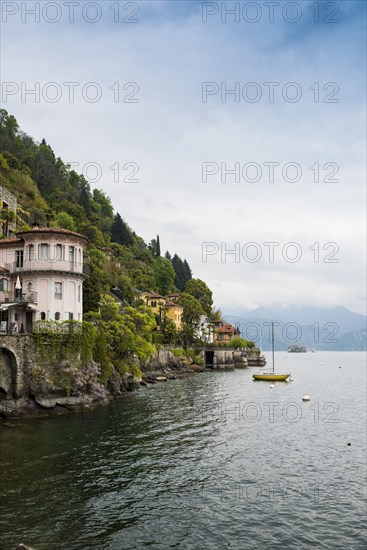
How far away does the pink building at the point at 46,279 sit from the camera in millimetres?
50156

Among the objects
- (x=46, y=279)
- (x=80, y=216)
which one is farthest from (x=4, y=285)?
(x=80, y=216)

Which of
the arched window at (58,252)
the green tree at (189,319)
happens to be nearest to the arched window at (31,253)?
the arched window at (58,252)

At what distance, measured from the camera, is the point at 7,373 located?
4262 cm

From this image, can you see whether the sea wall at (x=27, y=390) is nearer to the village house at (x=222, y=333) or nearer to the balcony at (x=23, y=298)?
the balcony at (x=23, y=298)

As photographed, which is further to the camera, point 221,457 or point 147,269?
point 147,269

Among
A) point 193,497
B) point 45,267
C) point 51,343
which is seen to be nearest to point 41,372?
point 51,343

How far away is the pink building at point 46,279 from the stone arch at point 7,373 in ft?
19.7

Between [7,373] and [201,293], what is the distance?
10312 centimetres

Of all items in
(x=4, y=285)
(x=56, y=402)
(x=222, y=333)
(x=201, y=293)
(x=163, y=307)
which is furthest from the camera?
(x=222, y=333)

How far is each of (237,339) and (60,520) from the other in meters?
125

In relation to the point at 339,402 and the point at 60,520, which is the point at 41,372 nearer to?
the point at 60,520

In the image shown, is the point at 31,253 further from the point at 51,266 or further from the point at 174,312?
the point at 174,312

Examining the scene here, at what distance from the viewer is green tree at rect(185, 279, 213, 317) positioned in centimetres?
14238

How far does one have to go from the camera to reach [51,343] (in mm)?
45438
